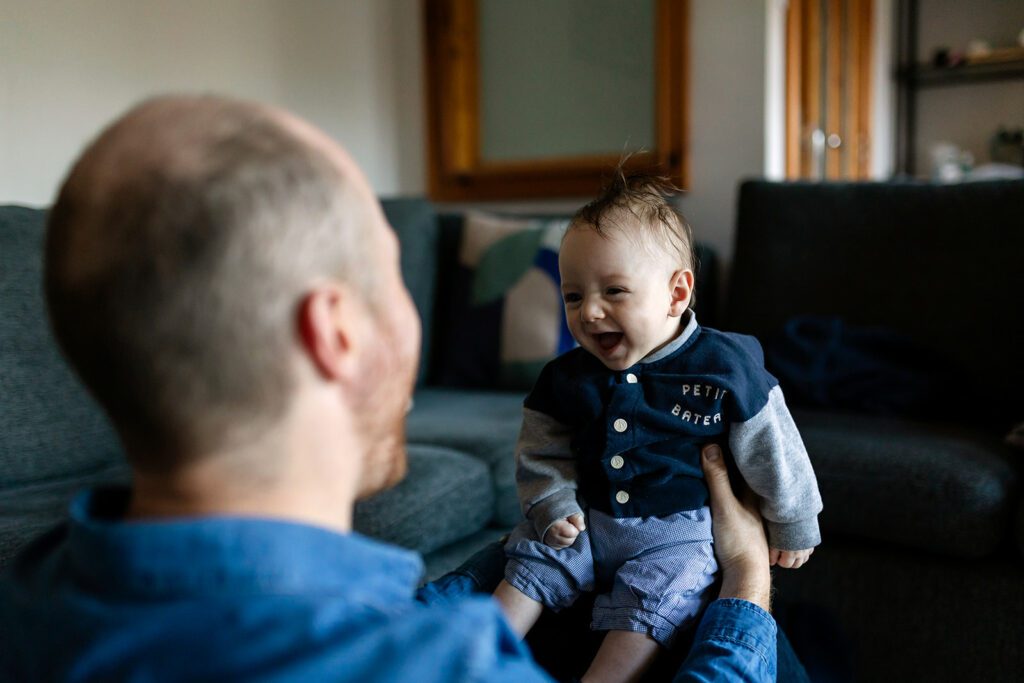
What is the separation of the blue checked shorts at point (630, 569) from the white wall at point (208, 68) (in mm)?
2079

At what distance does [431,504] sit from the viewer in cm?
176

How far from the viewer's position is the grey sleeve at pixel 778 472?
105cm

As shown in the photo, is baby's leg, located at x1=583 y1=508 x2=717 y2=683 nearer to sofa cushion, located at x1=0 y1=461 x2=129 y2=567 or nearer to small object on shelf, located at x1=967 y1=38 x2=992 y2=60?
sofa cushion, located at x1=0 y1=461 x2=129 y2=567

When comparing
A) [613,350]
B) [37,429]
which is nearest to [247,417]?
[613,350]

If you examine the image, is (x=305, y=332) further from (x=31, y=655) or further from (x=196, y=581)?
(x=31, y=655)

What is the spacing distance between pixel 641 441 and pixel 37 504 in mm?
1161

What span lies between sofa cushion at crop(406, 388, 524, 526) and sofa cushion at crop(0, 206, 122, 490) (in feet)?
2.28

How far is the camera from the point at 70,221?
57 centimetres

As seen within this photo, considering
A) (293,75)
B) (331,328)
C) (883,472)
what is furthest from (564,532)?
(293,75)

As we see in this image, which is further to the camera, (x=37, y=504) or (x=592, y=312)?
(x=37, y=504)

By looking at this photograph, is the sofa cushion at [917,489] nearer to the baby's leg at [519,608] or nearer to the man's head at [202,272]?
the baby's leg at [519,608]

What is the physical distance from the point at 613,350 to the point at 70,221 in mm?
665

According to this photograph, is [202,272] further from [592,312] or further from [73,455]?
[73,455]

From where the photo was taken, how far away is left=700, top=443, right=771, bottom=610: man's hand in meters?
1.01
